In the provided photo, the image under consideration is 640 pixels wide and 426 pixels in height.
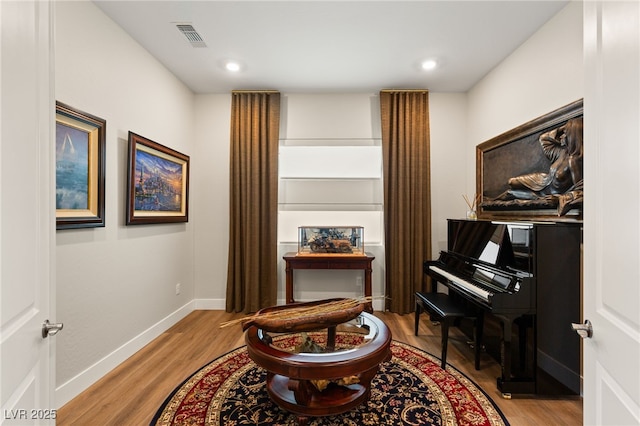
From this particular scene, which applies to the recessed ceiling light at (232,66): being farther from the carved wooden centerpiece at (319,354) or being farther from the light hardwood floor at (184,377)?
the light hardwood floor at (184,377)

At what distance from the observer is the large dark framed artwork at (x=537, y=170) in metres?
2.00

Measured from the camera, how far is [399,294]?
3.48 metres

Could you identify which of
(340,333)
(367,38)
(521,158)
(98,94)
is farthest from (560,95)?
(98,94)

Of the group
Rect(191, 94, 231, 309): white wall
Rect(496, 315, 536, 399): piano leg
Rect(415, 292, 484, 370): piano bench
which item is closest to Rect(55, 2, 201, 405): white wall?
Rect(191, 94, 231, 309): white wall

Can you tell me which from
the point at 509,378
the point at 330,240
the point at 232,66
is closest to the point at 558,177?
the point at 509,378

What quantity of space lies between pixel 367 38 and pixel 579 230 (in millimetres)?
2228

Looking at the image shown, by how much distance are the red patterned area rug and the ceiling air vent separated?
111 inches

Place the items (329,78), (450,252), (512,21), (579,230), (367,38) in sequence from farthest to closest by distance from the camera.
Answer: (329,78) → (450,252) → (367,38) → (512,21) → (579,230)

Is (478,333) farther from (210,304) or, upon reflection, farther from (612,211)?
(210,304)

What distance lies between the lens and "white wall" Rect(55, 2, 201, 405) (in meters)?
1.92

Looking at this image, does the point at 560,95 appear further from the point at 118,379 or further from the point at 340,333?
the point at 118,379

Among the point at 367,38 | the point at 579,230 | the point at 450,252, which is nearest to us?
the point at 579,230

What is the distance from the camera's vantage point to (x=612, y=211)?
0.80m

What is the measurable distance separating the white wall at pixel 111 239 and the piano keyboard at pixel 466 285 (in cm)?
287
